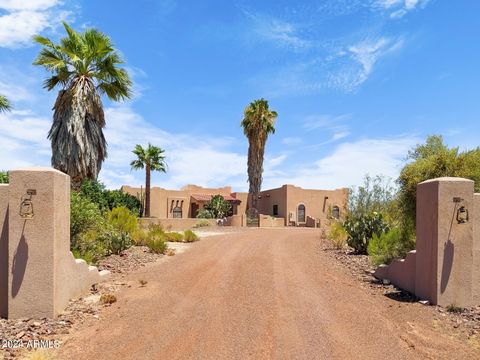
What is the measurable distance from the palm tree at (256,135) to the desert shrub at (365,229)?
27.2 m

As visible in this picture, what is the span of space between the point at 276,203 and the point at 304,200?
3.16 meters

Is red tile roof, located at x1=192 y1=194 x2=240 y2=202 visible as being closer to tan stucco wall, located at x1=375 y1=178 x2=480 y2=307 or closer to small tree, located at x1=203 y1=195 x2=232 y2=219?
small tree, located at x1=203 y1=195 x2=232 y2=219

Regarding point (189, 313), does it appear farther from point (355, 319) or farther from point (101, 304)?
point (355, 319)

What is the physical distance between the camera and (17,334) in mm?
6496

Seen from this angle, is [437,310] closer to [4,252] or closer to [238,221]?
[4,252]

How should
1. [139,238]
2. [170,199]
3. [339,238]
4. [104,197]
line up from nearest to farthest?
[139,238] → [339,238] → [104,197] → [170,199]

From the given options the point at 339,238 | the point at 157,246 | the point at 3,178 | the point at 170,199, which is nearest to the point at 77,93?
the point at 3,178

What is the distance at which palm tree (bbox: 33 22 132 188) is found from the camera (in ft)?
62.6

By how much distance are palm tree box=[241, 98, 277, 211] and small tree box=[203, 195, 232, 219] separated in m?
2.80

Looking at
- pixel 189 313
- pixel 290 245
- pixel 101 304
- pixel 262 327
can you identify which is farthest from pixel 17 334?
pixel 290 245

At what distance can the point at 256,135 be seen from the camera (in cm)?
4288

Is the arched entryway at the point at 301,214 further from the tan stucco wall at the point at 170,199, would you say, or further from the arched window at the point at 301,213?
the tan stucco wall at the point at 170,199

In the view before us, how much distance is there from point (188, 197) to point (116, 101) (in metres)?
28.1

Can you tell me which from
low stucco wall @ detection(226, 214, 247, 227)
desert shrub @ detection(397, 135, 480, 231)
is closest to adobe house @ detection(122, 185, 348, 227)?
low stucco wall @ detection(226, 214, 247, 227)
